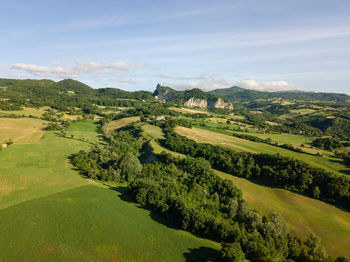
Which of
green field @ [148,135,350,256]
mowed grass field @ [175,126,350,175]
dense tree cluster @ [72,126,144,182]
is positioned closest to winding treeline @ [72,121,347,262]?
dense tree cluster @ [72,126,144,182]

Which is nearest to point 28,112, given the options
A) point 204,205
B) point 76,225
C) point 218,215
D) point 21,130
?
point 21,130

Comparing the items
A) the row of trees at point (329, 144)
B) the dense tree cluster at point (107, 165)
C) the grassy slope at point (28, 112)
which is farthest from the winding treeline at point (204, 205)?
the grassy slope at point (28, 112)

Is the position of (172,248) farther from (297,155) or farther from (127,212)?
(297,155)

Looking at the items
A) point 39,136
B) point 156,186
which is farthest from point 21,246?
point 39,136

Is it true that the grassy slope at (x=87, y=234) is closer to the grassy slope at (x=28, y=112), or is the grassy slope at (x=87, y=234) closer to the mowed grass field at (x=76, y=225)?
the mowed grass field at (x=76, y=225)

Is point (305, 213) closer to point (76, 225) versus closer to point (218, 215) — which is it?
point (218, 215)
